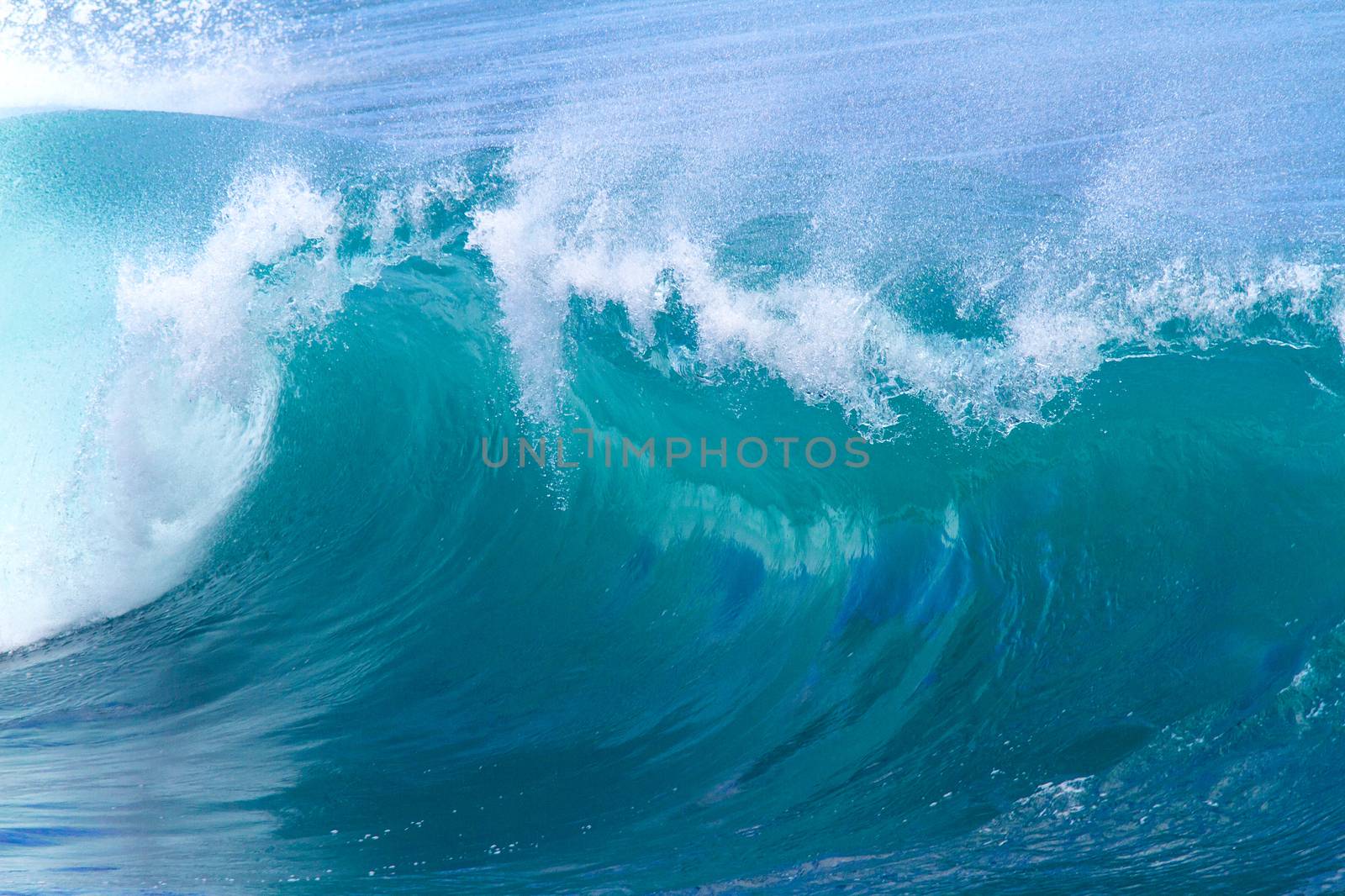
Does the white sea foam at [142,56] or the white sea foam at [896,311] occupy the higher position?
the white sea foam at [142,56]

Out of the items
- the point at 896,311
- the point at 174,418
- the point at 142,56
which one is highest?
the point at 142,56

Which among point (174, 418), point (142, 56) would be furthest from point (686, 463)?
point (142, 56)

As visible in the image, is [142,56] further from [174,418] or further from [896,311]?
[896,311]

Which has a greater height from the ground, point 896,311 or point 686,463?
point 896,311

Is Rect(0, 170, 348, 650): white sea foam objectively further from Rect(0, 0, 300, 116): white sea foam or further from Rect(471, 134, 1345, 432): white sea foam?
Rect(471, 134, 1345, 432): white sea foam

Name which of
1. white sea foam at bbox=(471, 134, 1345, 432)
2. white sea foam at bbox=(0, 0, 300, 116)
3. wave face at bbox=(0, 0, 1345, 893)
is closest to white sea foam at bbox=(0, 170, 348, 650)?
wave face at bbox=(0, 0, 1345, 893)

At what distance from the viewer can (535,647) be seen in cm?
532

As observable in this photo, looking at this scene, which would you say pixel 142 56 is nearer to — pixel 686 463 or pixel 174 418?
pixel 174 418

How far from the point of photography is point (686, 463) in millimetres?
5746

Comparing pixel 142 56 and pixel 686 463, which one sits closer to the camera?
pixel 686 463

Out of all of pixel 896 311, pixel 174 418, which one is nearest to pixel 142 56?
pixel 174 418

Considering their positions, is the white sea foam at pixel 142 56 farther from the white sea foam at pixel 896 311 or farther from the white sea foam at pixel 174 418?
the white sea foam at pixel 896 311

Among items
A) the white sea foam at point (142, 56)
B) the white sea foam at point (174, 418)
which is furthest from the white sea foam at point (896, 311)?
the white sea foam at point (142, 56)

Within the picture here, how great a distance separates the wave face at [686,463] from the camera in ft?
16.1
